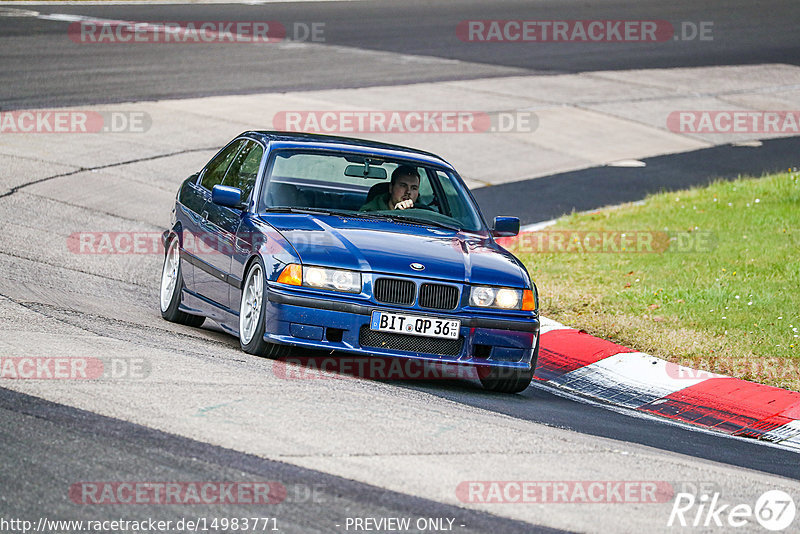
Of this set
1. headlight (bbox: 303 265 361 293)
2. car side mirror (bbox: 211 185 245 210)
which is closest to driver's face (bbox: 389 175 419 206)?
car side mirror (bbox: 211 185 245 210)

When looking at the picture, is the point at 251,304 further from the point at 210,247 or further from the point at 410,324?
the point at 410,324

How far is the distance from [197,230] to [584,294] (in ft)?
12.3

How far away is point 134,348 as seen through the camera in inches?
293

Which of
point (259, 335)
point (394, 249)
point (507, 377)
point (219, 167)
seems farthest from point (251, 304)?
point (219, 167)

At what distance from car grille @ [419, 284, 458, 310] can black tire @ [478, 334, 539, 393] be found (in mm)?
544

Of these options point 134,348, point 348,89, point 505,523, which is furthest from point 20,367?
point 348,89

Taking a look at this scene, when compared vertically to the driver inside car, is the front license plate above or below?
below

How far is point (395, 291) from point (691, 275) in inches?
195

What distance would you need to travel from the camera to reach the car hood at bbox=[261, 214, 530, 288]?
7758 mm

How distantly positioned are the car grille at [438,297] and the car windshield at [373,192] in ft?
3.80

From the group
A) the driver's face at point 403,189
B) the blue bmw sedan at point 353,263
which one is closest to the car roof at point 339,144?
the blue bmw sedan at point 353,263

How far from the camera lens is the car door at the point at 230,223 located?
28.1 ft

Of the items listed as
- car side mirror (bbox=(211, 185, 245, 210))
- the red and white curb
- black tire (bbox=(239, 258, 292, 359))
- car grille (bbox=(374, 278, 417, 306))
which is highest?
car side mirror (bbox=(211, 185, 245, 210))

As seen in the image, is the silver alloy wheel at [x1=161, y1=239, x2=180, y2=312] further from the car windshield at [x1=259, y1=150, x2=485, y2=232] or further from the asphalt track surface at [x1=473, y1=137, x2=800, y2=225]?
the asphalt track surface at [x1=473, y1=137, x2=800, y2=225]
